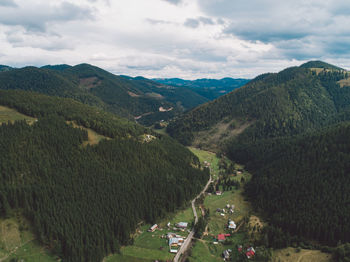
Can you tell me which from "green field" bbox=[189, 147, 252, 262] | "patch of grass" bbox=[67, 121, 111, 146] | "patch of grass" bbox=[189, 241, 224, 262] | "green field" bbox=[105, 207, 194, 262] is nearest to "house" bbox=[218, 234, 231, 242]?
"green field" bbox=[189, 147, 252, 262]

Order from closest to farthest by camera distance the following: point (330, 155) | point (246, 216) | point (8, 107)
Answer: point (246, 216)
point (330, 155)
point (8, 107)

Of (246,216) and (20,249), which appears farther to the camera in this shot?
(246,216)

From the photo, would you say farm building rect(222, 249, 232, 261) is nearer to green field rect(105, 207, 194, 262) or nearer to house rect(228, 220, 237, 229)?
house rect(228, 220, 237, 229)

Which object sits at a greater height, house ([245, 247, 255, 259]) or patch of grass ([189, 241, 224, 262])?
house ([245, 247, 255, 259])

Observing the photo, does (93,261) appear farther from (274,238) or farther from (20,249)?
(274,238)

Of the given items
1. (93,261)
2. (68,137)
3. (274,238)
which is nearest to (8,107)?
(68,137)


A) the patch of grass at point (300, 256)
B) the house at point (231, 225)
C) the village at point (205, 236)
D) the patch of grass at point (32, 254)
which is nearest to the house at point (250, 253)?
the village at point (205, 236)
